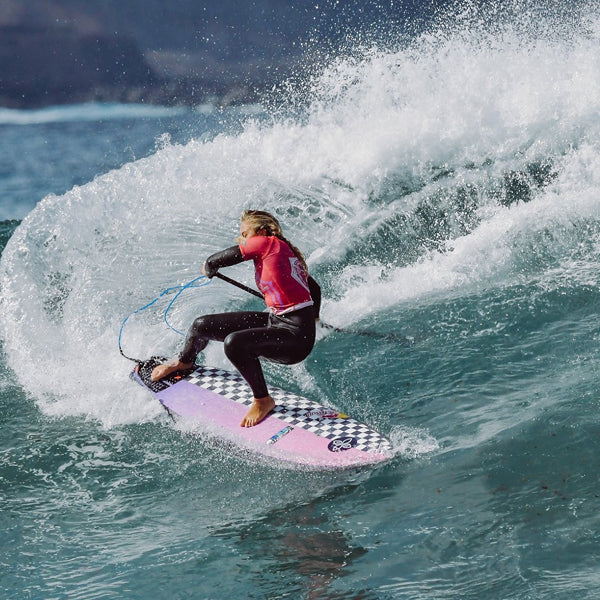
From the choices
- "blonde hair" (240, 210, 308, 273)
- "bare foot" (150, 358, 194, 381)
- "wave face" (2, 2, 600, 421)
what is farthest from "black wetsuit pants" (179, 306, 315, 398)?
"wave face" (2, 2, 600, 421)

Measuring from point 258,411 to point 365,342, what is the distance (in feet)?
5.15

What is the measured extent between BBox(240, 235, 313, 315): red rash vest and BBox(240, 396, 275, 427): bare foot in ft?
1.98

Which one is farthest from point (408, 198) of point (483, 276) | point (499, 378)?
point (499, 378)

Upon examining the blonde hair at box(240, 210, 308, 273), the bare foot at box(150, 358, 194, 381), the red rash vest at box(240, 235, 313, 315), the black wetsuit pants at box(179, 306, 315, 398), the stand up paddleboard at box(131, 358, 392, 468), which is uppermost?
the blonde hair at box(240, 210, 308, 273)

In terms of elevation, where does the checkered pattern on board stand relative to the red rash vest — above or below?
below

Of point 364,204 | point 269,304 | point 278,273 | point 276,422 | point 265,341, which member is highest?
point 364,204

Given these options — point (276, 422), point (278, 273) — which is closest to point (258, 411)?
point (276, 422)

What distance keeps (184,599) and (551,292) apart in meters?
4.19

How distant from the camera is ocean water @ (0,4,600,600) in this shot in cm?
350

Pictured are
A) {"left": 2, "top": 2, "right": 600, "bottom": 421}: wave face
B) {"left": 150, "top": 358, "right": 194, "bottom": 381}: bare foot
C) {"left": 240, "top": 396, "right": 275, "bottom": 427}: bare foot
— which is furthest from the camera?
{"left": 2, "top": 2, "right": 600, "bottom": 421}: wave face

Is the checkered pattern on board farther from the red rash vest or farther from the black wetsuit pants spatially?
the red rash vest

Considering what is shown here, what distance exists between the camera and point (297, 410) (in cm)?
493

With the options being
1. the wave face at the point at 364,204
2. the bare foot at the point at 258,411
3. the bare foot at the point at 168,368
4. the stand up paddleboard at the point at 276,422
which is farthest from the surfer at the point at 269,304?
the wave face at the point at 364,204

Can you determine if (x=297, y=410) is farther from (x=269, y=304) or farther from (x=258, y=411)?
(x=269, y=304)
